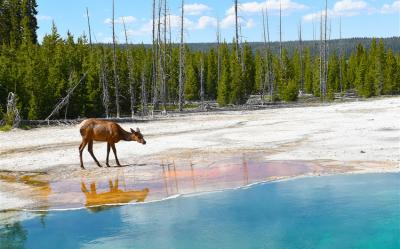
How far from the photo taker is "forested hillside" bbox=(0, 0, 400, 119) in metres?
35.8

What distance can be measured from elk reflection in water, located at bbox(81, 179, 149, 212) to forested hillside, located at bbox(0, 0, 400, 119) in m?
21.8

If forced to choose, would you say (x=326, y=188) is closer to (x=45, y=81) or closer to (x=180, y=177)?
(x=180, y=177)

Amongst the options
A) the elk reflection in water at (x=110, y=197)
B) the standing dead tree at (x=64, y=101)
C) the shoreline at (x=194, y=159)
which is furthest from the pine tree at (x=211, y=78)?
the elk reflection in water at (x=110, y=197)

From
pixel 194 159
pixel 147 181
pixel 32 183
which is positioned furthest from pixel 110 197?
pixel 194 159

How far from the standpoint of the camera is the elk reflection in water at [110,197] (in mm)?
12016

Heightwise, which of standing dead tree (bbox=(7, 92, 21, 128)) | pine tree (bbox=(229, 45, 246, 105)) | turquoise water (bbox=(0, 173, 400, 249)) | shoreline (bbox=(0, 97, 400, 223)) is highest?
pine tree (bbox=(229, 45, 246, 105))

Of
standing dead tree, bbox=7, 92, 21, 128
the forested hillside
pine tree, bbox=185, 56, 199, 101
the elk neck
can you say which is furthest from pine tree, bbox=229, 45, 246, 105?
the elk neck

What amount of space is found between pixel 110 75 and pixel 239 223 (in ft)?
119

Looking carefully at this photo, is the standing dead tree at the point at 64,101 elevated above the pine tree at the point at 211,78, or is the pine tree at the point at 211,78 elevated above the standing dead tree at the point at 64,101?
the pine tree at the point at 211,78

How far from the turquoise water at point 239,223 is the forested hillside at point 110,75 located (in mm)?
24235

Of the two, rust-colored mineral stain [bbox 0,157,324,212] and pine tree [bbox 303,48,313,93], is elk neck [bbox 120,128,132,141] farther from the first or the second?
pine tree [bbox 303,48,313,93]

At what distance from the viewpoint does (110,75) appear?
148ft

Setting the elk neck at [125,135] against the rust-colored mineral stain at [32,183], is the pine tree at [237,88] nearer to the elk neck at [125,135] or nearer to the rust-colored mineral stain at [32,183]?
the elk neck at [125,135]

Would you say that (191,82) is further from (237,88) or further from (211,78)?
(237,88)
